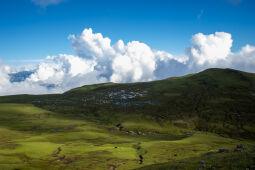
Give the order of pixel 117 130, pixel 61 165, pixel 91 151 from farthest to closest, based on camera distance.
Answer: pixel 117 130, pixel 91 151, pixel 61 165

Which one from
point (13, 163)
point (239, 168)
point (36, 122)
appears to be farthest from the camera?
point (36, 122)

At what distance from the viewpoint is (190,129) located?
181 meters

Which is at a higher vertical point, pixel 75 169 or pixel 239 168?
pixel 239 168

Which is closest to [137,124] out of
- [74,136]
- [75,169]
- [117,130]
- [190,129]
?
[117,130]

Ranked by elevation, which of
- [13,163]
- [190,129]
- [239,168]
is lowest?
[190,129]

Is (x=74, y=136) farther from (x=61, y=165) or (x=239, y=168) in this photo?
(x=239, y=168)

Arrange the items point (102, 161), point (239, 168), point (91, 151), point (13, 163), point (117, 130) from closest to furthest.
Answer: point (239, 168), point (13, 163), point (102, 161), point (91, 151), point (117, 130)

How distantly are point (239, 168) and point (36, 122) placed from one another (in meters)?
186

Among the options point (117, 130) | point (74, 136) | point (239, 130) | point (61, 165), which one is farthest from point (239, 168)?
point (239, 130)

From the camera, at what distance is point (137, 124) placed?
18188 cm

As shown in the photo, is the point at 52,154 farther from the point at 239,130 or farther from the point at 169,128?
the point at 239,130

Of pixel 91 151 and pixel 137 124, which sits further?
pixel 137 124

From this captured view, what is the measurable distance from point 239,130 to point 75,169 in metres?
165

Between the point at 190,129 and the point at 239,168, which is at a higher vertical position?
the point at 239,168
